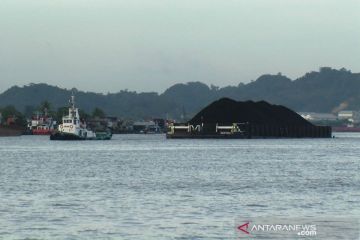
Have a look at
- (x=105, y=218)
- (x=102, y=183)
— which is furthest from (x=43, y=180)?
(x=105, y=218)

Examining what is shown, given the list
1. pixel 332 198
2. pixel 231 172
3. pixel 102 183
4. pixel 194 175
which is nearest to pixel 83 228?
pixel 332 198

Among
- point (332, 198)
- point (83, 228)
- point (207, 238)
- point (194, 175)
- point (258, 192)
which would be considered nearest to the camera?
point (207, 238)

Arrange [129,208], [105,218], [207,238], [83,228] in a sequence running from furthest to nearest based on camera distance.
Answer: [129,208]
[105,218]
[83,228]
[207,238]

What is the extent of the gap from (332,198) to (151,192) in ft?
45.4

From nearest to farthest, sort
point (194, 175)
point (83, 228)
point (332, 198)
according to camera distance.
A: point (83, 228) < point (332, 198) < point (194, 175)

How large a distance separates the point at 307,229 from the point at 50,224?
13300 millimetres

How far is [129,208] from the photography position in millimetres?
58344

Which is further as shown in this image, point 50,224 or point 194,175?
point 194,175

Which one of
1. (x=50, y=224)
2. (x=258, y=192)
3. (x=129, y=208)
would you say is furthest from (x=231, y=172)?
(x=50, y=224)

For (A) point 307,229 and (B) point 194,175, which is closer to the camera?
(A) point 307,229

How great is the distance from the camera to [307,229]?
46875mm

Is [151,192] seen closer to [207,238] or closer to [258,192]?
[258,192]

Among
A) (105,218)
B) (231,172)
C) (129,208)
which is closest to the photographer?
(105,218)

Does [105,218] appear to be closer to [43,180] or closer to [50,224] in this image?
[50,224]
